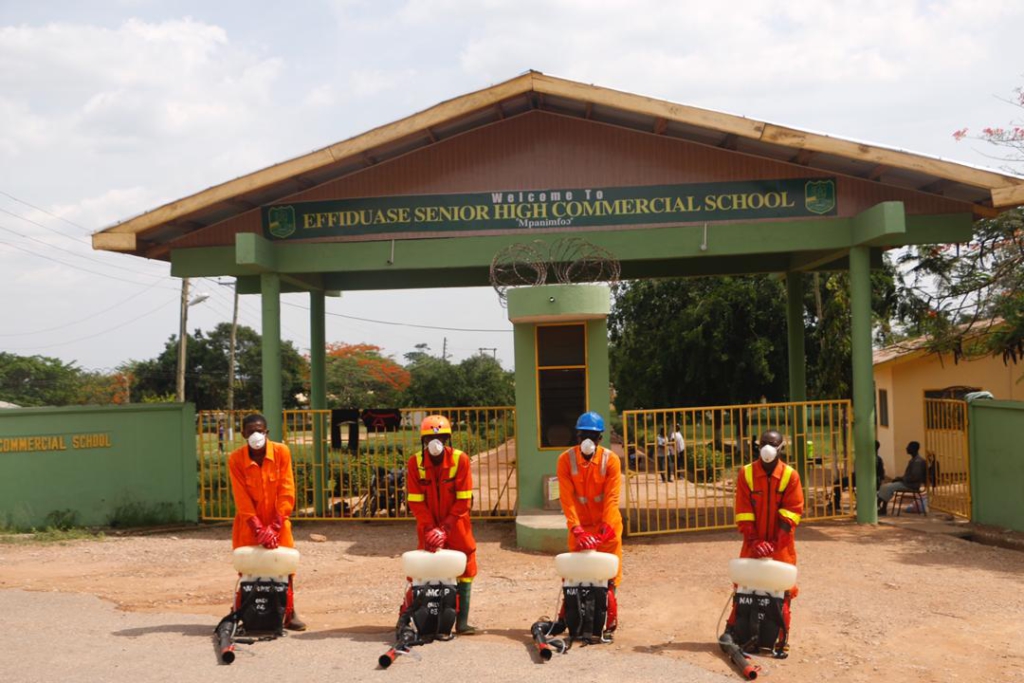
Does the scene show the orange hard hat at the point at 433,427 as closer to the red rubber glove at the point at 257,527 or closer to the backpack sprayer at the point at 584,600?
the backpack sprayer at the point at 584,600

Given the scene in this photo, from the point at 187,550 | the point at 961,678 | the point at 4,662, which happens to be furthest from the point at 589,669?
the point at 187,550

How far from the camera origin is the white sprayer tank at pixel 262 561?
6.68 metres

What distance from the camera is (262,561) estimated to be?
21.9ft

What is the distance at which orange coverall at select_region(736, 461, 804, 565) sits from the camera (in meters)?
6.33

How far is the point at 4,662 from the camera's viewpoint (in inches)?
243

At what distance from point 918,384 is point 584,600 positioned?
46.3 feet

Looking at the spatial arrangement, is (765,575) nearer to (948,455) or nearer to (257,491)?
(257,491)

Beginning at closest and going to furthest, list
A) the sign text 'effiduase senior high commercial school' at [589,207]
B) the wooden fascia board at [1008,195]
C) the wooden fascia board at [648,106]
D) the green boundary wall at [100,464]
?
the wooden fascia board at [1008,195] < the wooden fascia board at [648,106] < the sign text 'effiduase senior high commercial school' at [589,207] < the green boundary wall at [100,464]

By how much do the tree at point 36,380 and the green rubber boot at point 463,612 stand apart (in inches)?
1848

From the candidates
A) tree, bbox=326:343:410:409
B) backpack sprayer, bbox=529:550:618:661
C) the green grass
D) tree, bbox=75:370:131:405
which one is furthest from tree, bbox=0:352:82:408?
backpack sprayer, bbox=529:550:618:661

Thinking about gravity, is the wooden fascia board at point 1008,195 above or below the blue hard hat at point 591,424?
above

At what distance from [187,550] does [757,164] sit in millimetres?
8947

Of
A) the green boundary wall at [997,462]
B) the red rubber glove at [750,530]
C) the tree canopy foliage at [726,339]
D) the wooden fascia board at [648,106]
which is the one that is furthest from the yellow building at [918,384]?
the red rubber glove at [750,530]

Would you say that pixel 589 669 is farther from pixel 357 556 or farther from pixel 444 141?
pixel 444 141
